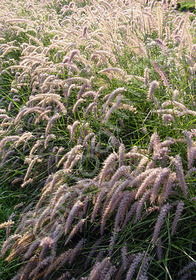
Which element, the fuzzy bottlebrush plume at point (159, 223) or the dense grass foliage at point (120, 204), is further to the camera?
the dense grass foliage at point (120, 204)

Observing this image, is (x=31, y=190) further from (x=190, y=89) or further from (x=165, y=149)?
(x=190, y=89)

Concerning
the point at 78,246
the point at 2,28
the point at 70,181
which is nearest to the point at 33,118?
the point at 70,181

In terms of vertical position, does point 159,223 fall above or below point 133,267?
above

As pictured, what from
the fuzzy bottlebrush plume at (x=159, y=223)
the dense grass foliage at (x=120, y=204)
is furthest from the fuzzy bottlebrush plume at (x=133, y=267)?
the fuzzy bottlebrush plume at (x=159, y=223)

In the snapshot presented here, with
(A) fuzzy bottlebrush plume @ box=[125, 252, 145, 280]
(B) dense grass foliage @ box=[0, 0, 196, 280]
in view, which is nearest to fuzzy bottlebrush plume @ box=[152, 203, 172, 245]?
(B) dense grass foliage @ box=[0, 0, 196, 280]

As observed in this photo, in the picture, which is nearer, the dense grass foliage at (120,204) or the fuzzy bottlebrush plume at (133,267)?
the fuzzy bottlebrush plume at (133,267)

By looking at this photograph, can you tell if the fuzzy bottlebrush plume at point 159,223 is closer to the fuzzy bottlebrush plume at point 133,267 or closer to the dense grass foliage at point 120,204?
the dense grass foliage at point 120,204

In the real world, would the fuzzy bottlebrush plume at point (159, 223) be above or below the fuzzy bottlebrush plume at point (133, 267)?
above

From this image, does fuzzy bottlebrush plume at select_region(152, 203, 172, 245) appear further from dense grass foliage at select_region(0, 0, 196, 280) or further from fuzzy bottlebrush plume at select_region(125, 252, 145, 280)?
fuzzy bottlebrush plume at select_region(125, 252, 145, 280)

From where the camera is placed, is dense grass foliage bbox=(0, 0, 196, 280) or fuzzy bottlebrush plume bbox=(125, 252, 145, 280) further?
dense grass foliage bbox=(0, 0, 196, 280)

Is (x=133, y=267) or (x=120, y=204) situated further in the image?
(x=120, y=204)

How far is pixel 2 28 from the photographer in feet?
19.6

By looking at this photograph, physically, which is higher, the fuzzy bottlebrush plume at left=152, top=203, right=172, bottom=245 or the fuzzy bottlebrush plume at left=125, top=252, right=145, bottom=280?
the fuzzy bottlebrush plume at left=152, top=203, right=172, bottom=245

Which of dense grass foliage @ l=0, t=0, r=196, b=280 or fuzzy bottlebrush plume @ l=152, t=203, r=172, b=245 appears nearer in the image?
fuzzy bottlebrush plume @ l=152, t=203, r=172, b=245
